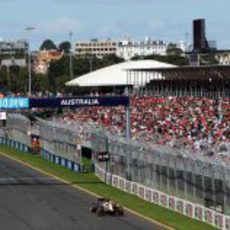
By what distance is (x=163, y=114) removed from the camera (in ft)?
204

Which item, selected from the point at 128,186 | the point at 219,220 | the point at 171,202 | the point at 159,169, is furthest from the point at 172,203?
the point at 128,186

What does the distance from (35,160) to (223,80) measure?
15938 millimetres

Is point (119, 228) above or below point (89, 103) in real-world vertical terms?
below

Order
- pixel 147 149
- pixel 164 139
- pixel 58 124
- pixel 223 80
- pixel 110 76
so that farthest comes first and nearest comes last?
pixel 110 76 < pixel 223 80 < pixel 58 124 < pixel 164 139 < pixel 147 149

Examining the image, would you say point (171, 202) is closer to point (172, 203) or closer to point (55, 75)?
point (172, 203)

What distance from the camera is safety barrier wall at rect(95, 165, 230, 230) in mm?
31311

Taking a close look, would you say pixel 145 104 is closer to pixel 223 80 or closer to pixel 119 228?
pixel 223 80

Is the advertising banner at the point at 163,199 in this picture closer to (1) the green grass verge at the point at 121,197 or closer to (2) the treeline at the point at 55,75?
(1) the green grass verge at the point at 121,197

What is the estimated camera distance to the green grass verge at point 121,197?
3298 centimetres

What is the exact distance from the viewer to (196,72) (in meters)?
72.5

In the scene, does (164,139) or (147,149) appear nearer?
(147,149)

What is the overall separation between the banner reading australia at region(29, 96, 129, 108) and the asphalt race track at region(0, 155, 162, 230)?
445 centimetres

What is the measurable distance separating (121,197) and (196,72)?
32.2 meters

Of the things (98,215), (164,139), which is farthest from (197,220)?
(164,139)
